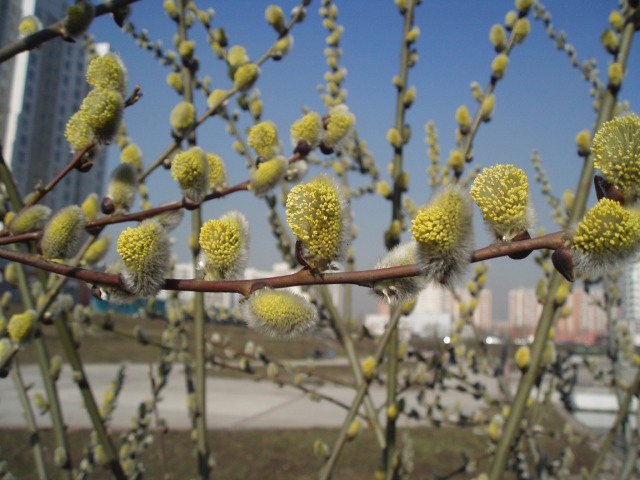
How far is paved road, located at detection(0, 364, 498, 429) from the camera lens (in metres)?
10.6

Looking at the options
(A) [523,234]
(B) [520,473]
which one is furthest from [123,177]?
(B) [520,473]

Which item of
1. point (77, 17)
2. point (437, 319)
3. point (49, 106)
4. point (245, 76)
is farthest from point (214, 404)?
point (49, 106)

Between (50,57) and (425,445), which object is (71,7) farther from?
(50,57)

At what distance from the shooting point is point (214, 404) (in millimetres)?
13047

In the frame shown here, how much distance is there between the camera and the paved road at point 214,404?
Result: 1058cm

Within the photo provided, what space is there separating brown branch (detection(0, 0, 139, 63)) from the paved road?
8938 mm

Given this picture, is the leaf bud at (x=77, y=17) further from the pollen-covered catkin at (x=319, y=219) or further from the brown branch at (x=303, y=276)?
the pollen-covered catkin at (x=319, y=219)

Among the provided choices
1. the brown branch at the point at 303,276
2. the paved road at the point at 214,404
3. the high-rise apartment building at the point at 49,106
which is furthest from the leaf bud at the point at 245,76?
the high-rise apartment building at the point at 49,106

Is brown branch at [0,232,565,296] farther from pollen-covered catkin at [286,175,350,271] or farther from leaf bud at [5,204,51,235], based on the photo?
leaf bud at [5,204,51,235]

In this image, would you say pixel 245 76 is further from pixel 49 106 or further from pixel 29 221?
pixel 49 106

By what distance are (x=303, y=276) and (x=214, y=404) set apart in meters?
13.3

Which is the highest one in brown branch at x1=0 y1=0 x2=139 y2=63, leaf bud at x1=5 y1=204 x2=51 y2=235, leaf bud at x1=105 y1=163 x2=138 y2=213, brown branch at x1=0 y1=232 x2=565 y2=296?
brown branch at x1=0 y1=0 x2=139 y2=63

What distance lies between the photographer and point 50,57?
3528cm

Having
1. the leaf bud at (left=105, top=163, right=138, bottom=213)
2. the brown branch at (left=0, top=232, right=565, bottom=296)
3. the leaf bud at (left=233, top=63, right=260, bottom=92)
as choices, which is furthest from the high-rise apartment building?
the brown branch at (left=0, top=232, right=565, bottom=296)
